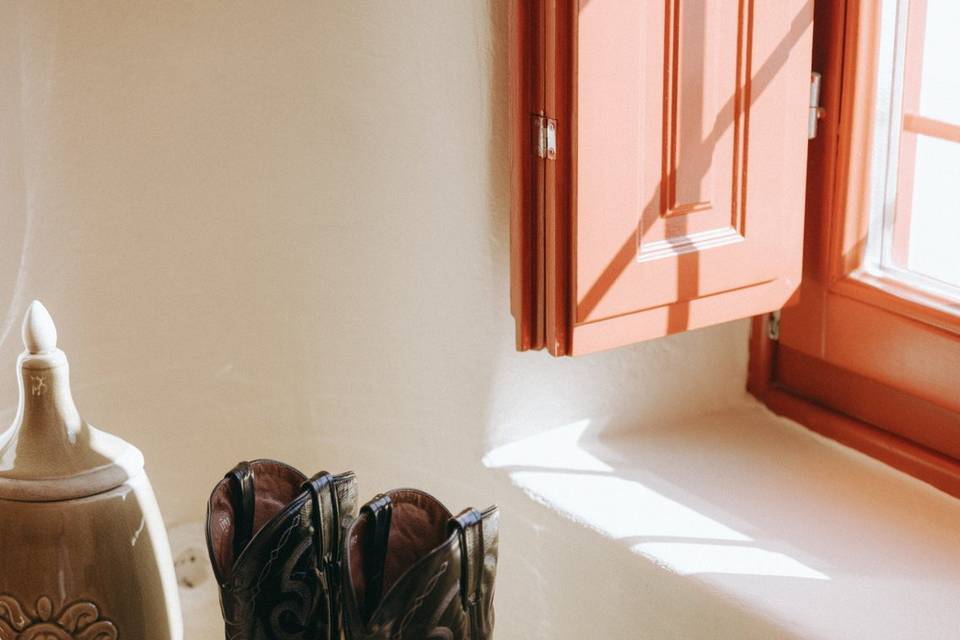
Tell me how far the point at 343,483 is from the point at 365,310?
42 cm

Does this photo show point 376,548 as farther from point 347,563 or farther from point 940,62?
point 940,62

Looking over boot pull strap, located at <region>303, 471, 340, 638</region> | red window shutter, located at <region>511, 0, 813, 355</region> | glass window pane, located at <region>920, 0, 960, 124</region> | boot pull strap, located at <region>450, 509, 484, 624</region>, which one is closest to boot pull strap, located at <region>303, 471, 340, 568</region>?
boot pull strap, located at <region>303, 471, 340, 638</region>

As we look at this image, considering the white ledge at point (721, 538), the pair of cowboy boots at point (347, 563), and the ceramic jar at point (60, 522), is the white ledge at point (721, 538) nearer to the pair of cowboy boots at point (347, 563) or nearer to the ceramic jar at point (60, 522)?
the pair of cowboy boots at point (347, 563)

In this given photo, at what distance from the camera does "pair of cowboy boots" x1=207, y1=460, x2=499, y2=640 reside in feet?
3.89

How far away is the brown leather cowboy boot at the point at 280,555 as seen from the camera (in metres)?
1.25

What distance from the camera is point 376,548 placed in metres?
1.24

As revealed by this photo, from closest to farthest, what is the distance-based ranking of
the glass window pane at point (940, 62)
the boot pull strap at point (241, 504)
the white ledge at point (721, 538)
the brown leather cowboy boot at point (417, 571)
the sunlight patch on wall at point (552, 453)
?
the brown leather cowboy boot at point (417, 571), the boot pull strap at point (241, 504), the white ledge at point (721, 538), the glass window pane at point (940, 62), the sunlight patch on wall at point (552, 453)

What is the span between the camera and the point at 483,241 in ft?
5.59

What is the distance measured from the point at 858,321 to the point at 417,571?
35.5 inches

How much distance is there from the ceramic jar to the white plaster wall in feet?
0.99

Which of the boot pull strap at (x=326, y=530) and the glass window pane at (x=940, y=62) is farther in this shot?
the glass window pane at (x=940, y=62)

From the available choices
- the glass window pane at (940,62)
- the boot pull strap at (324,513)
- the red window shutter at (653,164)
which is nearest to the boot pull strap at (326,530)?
the boot pull strap at (324,513)

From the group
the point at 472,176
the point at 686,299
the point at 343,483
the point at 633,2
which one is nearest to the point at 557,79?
the point at 633,2

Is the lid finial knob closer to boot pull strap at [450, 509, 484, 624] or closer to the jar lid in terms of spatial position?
the jar lid
